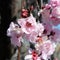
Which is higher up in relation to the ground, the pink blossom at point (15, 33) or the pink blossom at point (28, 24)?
the pink blossom at point (28, 24)

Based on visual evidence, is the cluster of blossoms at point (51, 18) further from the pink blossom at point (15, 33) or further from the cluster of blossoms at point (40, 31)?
the pink blossom at point (15, 33)

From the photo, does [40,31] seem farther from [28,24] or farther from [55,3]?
[55,3]

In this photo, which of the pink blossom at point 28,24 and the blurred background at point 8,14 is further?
the blurred background at point 8,14

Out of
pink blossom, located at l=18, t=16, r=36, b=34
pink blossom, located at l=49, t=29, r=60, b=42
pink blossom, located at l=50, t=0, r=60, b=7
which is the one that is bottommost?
pink blossom, located at l=49, t=29, r=60, b=42

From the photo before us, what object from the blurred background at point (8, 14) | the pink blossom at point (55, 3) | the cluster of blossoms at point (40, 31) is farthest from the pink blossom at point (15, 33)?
the pink blossom at point (55, 3)

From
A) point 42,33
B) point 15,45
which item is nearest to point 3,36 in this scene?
point 15,45

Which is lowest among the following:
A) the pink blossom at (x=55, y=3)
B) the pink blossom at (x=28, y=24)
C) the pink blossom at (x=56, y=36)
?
the pink blossom at (x=56, y=36)

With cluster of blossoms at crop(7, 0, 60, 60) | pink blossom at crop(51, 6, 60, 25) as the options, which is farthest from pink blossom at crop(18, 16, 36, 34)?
pink blossom at crop(51, 6, 60, 25)

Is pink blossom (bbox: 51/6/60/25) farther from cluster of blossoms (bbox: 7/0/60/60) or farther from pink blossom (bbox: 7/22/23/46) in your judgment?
pink blossom (bbox: 7/22/23/46)

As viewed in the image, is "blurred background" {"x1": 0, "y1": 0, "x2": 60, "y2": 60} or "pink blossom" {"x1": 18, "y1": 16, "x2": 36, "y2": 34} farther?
"blurred background" {"x1": 0, "y1": 0, "x2": 60, "y2": 60}
